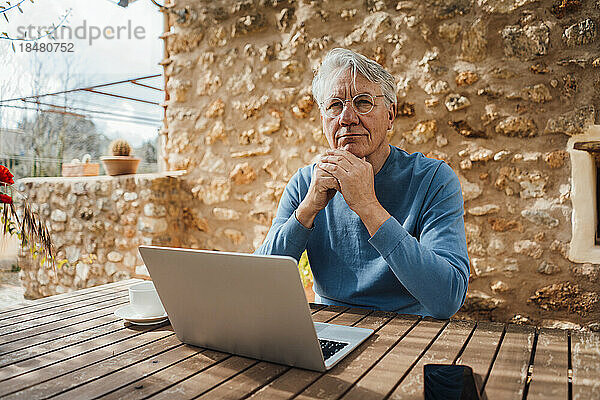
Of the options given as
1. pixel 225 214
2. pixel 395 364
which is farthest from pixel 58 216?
pixel 395 364

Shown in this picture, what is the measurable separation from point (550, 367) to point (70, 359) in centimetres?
82

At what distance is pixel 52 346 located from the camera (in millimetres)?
978

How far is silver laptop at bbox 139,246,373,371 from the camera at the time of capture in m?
0.80

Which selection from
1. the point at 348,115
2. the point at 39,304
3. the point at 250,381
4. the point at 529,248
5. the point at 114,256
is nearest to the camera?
the point at 250,381

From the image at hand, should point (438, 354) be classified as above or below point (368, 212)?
below

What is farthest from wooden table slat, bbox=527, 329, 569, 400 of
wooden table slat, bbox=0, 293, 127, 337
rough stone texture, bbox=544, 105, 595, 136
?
rough stone texture, bbox=544, 105, 595, 136

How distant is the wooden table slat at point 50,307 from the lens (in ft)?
3.94

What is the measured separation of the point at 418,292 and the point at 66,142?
3849 millimetres

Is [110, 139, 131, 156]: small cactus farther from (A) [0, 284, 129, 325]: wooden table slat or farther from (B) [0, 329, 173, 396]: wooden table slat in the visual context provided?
(B) [0, 329, 173, 396]: wooden table slat

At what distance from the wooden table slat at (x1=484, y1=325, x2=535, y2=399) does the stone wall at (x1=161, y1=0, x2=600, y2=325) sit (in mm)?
1389

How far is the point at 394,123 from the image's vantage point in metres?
2.62

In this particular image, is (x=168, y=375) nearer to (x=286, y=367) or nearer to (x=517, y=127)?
(x=286, y=367)

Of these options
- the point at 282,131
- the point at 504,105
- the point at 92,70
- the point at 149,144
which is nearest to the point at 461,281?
the point at 504,105

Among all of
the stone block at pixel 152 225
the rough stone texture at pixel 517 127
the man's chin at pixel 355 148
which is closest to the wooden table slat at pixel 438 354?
the man's chin at pixel 355 148
